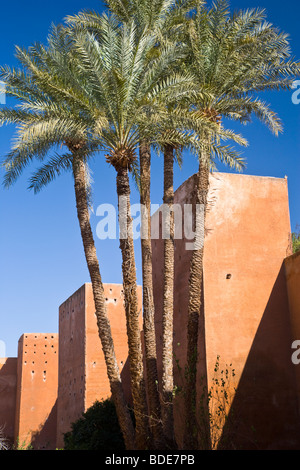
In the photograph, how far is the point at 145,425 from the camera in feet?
38.0

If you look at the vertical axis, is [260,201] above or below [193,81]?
below

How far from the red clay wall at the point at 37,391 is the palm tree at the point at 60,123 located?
14381 millimetres

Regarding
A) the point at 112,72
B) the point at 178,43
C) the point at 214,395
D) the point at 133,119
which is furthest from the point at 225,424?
the point at 178,43

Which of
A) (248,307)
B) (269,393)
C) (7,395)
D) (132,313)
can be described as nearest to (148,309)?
(132,313)

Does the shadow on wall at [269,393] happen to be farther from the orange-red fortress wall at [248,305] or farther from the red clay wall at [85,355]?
the red clay wall at [85,355]

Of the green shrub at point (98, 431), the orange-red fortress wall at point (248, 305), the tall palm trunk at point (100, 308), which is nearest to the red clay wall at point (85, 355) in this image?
the green shrub at point (98, 431)

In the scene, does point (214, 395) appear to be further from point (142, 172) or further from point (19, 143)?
point (19, 143)

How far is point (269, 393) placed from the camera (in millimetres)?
13352

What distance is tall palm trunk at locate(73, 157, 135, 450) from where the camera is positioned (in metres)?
12.0

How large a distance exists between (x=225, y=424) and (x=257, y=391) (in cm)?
129

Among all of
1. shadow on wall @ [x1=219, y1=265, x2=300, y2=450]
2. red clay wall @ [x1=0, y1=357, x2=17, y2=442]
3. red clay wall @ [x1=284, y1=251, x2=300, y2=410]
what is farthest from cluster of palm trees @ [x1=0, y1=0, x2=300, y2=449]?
red clay wall @ [x1=0, y1=357, x2=17, y2=442]

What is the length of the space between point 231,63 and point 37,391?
17993 mm

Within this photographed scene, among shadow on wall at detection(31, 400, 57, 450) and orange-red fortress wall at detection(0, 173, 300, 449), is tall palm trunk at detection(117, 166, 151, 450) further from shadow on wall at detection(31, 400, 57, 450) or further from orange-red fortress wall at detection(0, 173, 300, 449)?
shadow on wall at detection(31, 400, 57, 450)

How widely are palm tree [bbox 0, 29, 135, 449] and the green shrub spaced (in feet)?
11.7
